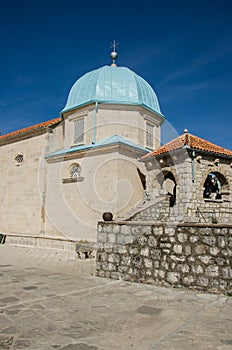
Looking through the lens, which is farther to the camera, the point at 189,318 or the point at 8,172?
the point at 8,172

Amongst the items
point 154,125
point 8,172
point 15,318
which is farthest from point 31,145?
point 15,318

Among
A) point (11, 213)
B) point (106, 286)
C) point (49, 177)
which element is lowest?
point (106, 286)

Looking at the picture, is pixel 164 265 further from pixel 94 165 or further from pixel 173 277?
pixel 94 165

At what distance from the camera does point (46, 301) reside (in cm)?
461

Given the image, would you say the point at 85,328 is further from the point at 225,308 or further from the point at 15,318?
the point at 225,308

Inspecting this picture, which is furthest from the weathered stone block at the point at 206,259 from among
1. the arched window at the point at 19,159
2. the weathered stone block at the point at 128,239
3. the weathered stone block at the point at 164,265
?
the arched window at the point at 19,159

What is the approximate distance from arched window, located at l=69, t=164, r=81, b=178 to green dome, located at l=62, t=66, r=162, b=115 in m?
3.40

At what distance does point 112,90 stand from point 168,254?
11436 millimetres

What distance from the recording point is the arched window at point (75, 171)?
1425cm

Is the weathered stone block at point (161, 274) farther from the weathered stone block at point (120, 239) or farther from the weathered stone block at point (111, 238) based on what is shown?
the weathered stone block at point (111, 238)

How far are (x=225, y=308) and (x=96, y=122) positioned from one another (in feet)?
38.7

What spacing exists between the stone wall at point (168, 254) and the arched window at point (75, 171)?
25.2 ft

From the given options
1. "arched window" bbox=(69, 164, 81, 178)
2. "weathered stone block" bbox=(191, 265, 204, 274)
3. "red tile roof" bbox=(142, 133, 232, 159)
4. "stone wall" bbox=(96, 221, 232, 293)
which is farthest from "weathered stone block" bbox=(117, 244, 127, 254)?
"arched window" bbox=(69, 164, 81, 178)

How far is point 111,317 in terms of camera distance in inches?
151
